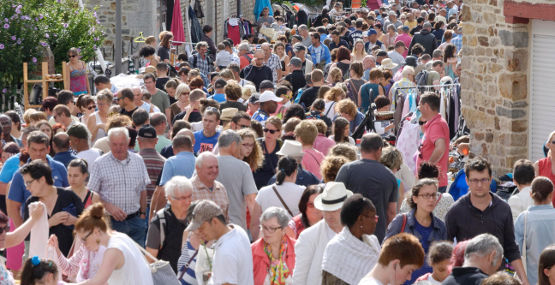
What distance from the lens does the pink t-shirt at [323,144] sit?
35.5ft

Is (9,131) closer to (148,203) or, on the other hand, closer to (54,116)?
(54,116)

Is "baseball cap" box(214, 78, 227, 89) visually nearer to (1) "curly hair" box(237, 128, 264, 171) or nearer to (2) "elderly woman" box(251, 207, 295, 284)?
(1) "curly hair" box(237, 128, 264, 171)

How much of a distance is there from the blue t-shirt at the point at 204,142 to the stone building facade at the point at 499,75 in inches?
196

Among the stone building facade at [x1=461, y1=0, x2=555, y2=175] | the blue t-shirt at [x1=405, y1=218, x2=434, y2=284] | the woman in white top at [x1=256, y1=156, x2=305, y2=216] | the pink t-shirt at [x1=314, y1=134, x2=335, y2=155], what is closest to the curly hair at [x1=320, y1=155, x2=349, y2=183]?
the woman in white top at [x1=256, y1=156, x2=305, y2=216]

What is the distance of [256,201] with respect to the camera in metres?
8.82

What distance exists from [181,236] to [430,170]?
2.36 m

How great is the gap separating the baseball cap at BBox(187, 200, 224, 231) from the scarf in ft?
2.49

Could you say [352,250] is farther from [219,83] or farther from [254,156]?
[219,83]

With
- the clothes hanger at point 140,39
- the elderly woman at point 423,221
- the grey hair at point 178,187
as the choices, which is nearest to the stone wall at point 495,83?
the elderly woman at point 423,221

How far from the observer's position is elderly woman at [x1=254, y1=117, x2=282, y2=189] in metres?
10.3

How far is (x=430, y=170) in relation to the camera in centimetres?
918

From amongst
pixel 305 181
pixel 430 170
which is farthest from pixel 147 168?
pixel 430 170

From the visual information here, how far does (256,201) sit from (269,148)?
1.78 meters

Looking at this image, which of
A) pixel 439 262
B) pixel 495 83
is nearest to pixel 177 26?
pixel 495 83
